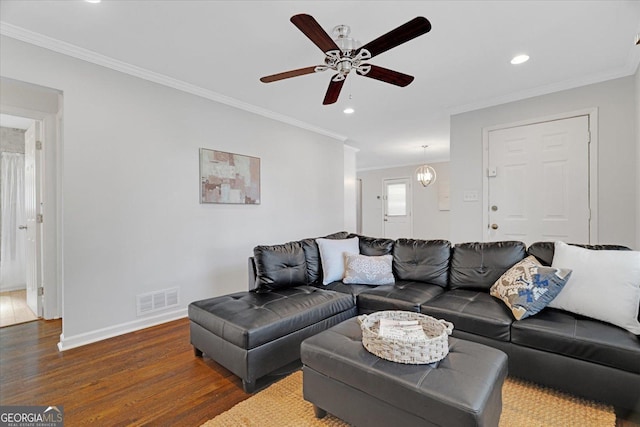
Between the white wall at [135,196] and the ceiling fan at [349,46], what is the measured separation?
1473mm

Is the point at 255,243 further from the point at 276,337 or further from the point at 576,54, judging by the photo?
the point at 576,54

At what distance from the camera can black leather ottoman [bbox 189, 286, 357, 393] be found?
72.1 inches

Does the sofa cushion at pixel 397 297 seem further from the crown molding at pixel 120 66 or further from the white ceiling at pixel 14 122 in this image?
the white ceiling at pixel 14 122

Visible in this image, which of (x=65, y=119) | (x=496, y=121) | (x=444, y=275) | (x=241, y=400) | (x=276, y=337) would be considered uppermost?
(x=496, y=121)

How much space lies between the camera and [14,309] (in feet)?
11.3

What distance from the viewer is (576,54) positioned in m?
2.70

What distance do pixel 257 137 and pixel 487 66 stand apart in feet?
9.03

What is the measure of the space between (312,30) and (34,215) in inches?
142

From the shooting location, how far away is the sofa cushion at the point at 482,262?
8.00 ft

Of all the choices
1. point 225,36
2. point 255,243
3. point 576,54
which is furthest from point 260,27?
point 576,54

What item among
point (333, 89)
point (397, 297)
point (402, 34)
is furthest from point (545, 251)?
point (333, 89)

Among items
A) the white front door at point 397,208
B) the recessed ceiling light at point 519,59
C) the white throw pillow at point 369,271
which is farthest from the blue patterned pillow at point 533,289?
the white front door at point 397,208

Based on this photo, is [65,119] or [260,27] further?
[65,119]

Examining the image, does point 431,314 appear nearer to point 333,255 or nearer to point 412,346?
point 412,346
